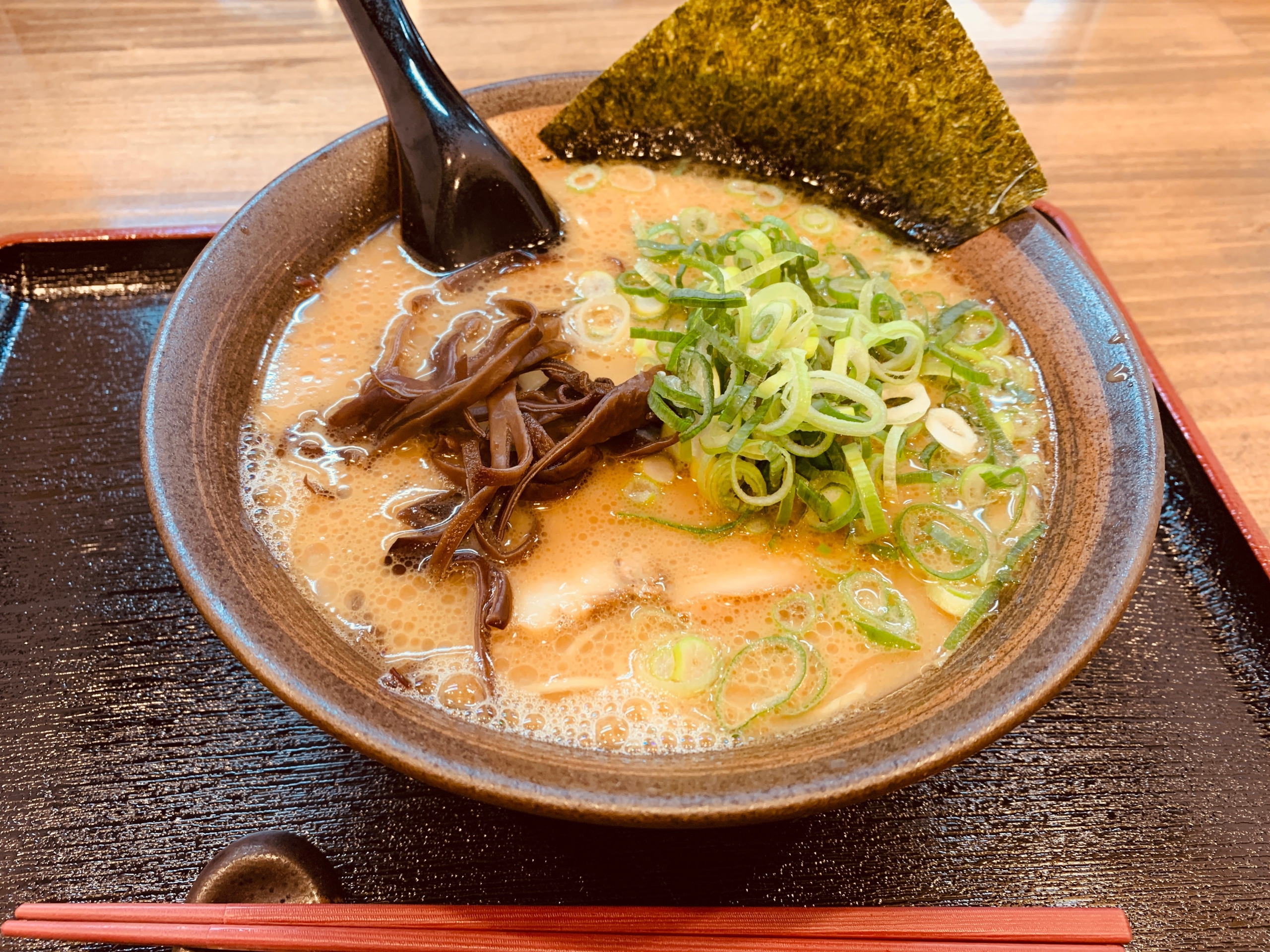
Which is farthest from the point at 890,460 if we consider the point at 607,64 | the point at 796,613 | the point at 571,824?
the point at 607,64

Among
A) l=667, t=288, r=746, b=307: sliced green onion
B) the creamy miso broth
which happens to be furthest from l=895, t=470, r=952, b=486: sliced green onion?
l=667, t=288, r=746, b=307: sliced green onion

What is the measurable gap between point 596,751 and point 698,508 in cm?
47

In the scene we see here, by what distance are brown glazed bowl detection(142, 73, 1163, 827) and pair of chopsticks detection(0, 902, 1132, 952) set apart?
21cm

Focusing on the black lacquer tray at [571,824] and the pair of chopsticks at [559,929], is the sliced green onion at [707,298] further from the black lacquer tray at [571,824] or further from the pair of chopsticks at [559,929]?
the pair of chopsticks at [559,929]

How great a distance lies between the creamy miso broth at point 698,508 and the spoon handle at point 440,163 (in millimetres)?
195

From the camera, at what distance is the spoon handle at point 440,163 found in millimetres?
1626

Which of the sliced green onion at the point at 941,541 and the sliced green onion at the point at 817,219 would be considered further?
the sliced green onion at the point at 817,219

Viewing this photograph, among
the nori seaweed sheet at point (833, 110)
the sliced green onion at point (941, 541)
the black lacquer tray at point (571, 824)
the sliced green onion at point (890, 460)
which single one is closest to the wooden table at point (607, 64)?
the black lacquer tray at point (571, 824)

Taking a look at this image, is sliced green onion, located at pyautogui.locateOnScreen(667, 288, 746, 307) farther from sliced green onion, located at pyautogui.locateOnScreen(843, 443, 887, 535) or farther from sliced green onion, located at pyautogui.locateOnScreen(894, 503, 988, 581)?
sliced green onion, located at pyautogui.locateOnScreen(894, 503, 988, 581)

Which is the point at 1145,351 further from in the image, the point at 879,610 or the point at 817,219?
the point at 879,610

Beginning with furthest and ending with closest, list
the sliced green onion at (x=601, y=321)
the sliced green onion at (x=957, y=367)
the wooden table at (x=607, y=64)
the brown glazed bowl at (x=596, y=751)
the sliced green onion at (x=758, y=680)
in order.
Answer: the wooden table at (x=607, y=64) → the sliced green onion at (x=601, y=321) → the sliced green onion at (x=957, y=367) → the sliced green onion at (x=758, y=680) → the brown glazed bowl at (x=596, y=751)

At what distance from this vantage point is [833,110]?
185 cm

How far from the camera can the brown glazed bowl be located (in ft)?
3.00

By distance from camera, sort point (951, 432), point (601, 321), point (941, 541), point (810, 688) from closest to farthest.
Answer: point (810, 688) < point (941, 541) < point (951, 432) < point (601, 321)
